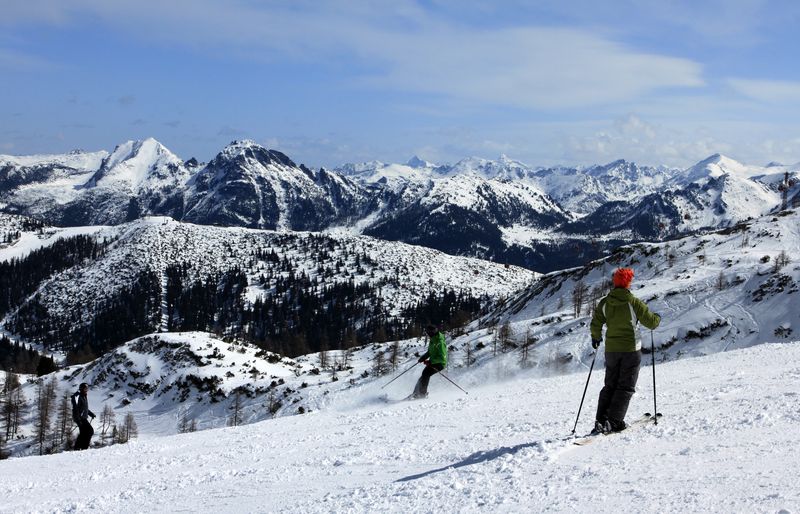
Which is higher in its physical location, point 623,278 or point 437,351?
point 623,278

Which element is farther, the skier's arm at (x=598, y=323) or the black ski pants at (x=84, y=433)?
the black ski pants at (x=84, y=433)

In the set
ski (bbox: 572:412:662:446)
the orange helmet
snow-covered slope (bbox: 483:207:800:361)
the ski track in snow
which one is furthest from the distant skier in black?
snow-covered slope (bbox: 483:207:800:361)

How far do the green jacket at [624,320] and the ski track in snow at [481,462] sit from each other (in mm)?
1726

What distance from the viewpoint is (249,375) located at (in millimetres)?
67938

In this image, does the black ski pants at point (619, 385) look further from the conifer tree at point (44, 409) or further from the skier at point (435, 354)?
the conifer tree at point (44, 409)

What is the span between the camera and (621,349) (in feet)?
37.9

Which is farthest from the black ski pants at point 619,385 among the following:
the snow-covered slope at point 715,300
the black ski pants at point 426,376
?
the snow-covered slope at point 715,300

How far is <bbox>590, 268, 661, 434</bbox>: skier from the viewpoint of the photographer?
11.4 metres

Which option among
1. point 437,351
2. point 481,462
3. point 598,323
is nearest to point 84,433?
point 437,351

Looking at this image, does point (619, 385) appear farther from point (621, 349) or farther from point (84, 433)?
point (84, 433)

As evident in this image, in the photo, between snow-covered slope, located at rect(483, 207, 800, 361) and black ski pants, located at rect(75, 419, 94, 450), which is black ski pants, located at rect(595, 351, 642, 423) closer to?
black ski pants, located at rect(75, 419, 94, 450)

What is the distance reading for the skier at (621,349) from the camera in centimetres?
1135

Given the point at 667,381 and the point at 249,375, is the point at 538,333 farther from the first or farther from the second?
the point at 249,375

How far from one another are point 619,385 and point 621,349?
0.69 meters
